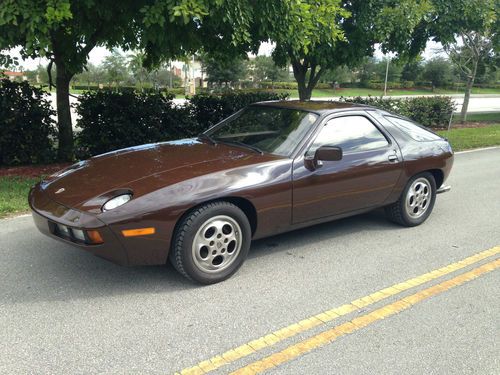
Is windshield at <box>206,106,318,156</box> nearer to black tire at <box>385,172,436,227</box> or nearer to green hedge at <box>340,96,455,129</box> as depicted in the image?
black tire at <box>385,172,436,227</box>

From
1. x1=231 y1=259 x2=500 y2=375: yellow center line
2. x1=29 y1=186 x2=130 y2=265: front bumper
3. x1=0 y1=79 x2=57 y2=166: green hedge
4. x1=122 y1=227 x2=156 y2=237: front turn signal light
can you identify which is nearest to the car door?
x1=231 y1=259 x2=500 y2=375: yellow center line

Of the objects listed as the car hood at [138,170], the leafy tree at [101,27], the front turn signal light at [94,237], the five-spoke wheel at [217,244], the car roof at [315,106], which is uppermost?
the leafy tree at [101,27]

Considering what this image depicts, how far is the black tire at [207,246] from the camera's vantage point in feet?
11.6

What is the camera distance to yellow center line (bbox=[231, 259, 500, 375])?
2740 millimetres

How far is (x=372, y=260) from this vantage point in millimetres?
4340

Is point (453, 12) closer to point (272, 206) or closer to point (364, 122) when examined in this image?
point (364, 122)

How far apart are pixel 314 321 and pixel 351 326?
25cm

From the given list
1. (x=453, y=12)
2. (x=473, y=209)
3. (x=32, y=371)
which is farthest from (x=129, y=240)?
(x=453, y=12)

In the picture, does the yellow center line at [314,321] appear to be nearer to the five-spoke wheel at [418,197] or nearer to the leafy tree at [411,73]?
the five-spoke wheel at [418,197]

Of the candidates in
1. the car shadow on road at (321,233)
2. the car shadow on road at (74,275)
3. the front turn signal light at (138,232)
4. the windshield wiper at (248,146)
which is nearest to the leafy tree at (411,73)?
the car shadow on road at (321,233)

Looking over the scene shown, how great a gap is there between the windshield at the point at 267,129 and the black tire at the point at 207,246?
2.80ft

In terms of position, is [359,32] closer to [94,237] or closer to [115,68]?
[94,237]

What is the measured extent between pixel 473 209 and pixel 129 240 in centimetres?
473

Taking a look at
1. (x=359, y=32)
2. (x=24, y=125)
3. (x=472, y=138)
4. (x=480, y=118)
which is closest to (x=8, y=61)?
(x=24, y=125)
